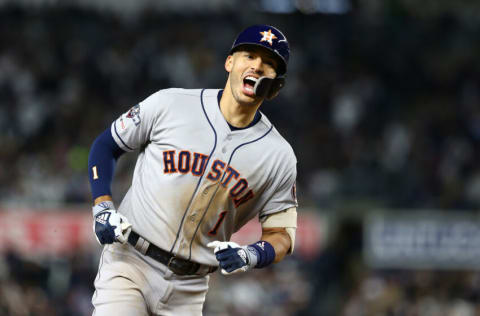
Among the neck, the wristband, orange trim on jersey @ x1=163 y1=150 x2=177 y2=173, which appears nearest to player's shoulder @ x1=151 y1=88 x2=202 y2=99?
the neck

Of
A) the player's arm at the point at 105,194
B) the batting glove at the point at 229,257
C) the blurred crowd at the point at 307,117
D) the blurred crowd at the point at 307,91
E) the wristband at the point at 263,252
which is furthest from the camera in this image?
the blurred crowd at the point at 307,91

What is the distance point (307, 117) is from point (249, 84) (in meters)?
9.84

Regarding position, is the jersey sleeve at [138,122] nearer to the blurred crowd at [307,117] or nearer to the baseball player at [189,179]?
the baseball player at [189,179]

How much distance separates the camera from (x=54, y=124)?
1332 centimetres

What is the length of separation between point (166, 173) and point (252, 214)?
0.53 metres

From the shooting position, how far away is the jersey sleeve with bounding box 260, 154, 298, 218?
409 centimetres

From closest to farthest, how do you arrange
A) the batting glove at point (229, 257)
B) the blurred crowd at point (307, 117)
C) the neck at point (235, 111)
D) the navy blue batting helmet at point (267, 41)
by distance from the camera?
the batting glove at point (229, 257) < the navy blue batting helmet at point (267, 41) < the neck at point (235, 111) < the blurred crowd at point (307, 117)

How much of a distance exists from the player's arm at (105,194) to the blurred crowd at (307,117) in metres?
7.04

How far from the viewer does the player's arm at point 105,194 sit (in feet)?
12.2

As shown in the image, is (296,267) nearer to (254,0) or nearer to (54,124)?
(54,124)

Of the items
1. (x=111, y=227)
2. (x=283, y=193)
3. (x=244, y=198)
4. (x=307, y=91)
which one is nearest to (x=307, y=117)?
(x=307, y=91)

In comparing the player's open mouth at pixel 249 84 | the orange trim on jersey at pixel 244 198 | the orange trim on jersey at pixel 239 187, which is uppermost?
the player's open mouth at pixel 249 84

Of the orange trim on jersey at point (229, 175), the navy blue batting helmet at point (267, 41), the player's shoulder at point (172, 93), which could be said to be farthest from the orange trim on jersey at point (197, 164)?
the navy blue batting helmet at point (267, 41)

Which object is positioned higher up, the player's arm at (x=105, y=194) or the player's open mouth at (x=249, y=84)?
the player's open mouth at (x=249, y=84)
